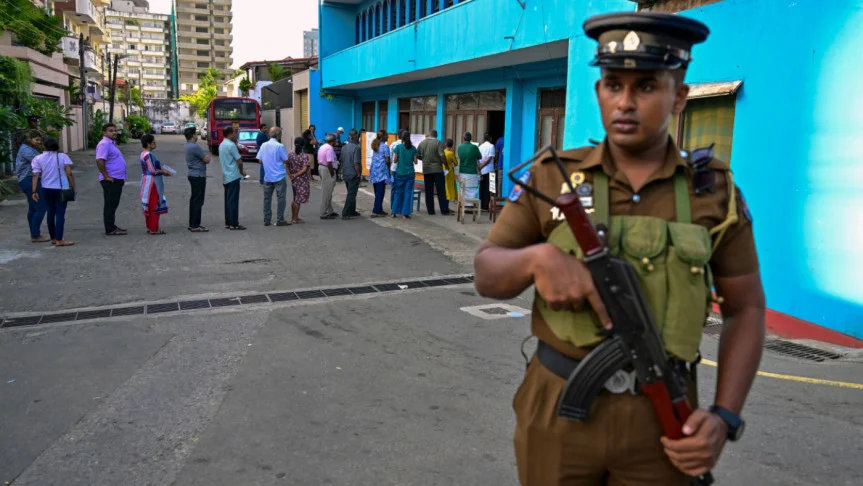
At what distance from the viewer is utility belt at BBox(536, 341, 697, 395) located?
1585 mm

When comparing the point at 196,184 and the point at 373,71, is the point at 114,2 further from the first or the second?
the point at 196,184

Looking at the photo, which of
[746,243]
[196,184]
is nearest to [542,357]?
[746,243]

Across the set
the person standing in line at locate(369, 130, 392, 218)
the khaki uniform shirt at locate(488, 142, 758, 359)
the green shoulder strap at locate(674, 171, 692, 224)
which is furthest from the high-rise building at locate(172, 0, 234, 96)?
the green shoulder strap at locate(674, 171, 692, 224)

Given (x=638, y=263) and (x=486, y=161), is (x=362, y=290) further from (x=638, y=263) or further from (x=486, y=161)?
(x=486, y=161)

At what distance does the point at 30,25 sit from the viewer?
24.6 meters

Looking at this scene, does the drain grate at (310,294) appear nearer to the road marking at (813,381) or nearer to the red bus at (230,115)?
the road marking at (813,381)

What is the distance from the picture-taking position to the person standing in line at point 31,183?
9.94 metres

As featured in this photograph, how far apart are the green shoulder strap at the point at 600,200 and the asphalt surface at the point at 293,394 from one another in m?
2.16

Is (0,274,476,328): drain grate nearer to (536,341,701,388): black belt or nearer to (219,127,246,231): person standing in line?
(219,127,246,231): person standing in line

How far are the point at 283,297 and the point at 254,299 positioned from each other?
0.30 metres

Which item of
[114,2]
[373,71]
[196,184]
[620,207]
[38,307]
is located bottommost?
[38,307]

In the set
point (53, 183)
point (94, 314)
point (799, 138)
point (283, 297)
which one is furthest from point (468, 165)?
point (94, 314)

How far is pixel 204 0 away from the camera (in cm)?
11712

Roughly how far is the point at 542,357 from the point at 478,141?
15061mm
